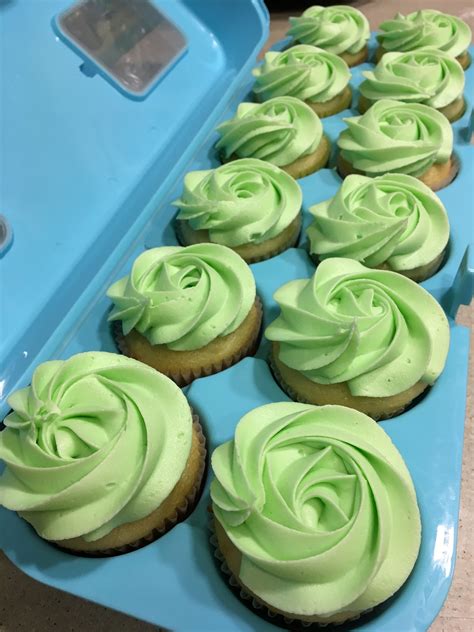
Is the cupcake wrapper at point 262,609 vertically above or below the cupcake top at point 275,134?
below

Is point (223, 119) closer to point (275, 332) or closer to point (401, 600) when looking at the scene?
Result: point (275, 332)

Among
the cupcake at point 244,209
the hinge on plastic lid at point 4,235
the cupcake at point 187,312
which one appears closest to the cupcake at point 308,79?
the cupcake at point 244,209

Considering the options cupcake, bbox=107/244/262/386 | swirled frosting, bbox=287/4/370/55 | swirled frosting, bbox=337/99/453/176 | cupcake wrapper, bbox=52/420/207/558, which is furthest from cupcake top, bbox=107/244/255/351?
swirled frosting, bbox=287/4/370/55

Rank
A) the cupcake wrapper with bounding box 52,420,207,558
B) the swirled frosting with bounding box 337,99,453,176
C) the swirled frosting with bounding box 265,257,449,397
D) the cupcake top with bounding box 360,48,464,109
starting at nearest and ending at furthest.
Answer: the cupcake wrapper with bounding box 52,420,207,558
the swirled frosting with bounding box 265,257,449,397
the swirled frosting with bounding box 337,99,453,176
the cupcake top with bounding box 360,48,464,109

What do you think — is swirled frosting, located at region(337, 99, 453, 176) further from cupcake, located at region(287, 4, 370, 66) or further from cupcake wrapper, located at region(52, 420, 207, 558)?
cupcake wrapper, located at region(52, 420, 207, 558)

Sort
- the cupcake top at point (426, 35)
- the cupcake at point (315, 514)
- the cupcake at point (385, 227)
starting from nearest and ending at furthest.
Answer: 1. the cupcake at point (315, 514)
2. the cupcake at point (385, 227)
3. the cupcake top at point (426, 35)

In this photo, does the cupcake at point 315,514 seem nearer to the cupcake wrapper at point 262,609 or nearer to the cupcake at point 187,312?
the cupcake wrapper at point 262,609

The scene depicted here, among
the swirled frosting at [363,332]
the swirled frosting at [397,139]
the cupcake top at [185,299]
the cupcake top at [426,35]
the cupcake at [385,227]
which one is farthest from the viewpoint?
the cupcake top at [426,35]

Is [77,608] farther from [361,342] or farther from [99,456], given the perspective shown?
[361,342]
